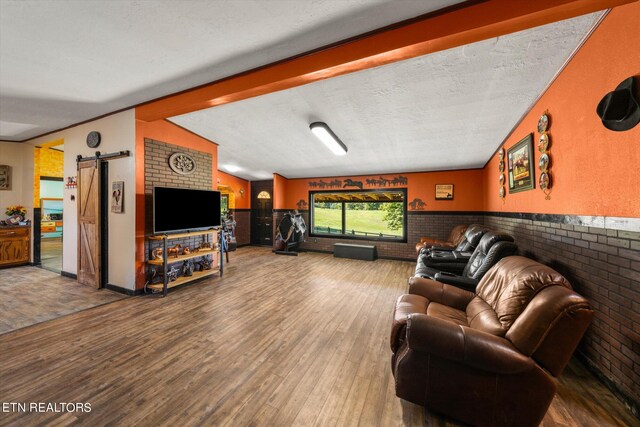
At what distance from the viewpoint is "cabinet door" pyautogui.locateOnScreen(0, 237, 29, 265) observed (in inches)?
197

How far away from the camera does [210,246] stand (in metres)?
4.59

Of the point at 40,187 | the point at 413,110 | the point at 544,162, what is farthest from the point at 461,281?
the point at 40,187

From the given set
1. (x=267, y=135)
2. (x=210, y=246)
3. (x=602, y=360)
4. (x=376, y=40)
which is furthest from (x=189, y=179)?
(x=602, y=360)

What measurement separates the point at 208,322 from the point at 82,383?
1115 millimetres

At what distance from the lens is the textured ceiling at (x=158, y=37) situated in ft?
5.67

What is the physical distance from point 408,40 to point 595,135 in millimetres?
1584

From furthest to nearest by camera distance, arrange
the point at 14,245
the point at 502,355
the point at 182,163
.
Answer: the point at 14,245
the point at 182,163
the point at 502,355

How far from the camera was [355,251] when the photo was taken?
6391mm

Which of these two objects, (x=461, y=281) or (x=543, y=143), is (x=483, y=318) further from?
(x=543, y=143)

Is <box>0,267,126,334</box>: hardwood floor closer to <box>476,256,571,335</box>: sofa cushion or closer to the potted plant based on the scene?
the potted plant

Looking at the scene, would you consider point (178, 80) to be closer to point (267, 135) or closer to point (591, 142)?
point (267, 135)

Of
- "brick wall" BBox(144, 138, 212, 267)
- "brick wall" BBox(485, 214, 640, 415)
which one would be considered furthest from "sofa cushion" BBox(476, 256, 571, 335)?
"brick wall" BBox(144, 138, 212, 267)

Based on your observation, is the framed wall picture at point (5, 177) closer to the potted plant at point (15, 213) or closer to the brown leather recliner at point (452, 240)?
the potted plant at point (15, 213)

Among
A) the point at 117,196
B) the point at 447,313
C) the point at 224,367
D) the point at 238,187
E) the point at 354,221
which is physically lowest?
the point at 224,367
